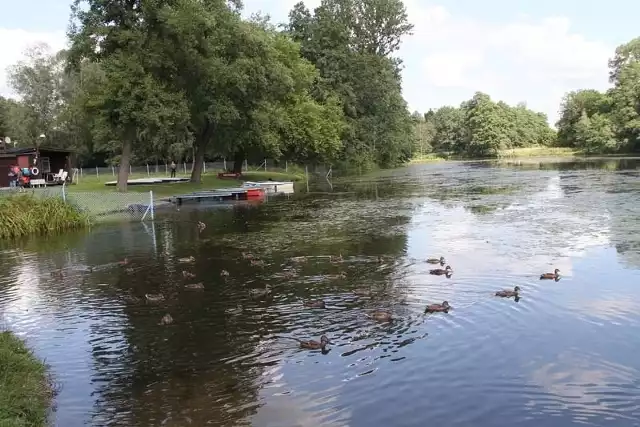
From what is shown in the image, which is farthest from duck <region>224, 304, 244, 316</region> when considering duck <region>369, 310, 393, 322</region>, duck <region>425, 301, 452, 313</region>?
duck <region>425, 301, 452, 313</region>

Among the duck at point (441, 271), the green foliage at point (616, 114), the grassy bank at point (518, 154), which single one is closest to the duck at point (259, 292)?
the duck at point (441, 271)

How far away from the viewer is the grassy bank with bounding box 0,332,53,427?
7.75 m

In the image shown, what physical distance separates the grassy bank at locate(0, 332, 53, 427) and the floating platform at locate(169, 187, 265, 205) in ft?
103

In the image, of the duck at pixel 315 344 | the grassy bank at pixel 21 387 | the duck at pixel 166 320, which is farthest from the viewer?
the duck at pixel 166 320

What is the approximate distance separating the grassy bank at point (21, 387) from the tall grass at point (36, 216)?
17.9 metres

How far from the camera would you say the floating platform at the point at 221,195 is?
42194 millimetres

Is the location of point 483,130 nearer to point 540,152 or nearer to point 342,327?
point 540,152

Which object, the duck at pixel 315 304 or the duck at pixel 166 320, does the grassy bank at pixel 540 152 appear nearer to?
the duck at pixel 315 304

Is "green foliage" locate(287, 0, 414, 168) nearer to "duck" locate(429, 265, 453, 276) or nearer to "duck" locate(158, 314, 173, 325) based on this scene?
"duck" locate(429, 265, 453, 276)

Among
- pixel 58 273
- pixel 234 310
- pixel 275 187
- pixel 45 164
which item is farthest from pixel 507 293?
pixel 45 164

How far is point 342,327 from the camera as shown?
12.5 metres

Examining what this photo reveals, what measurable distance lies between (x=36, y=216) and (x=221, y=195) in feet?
56.1

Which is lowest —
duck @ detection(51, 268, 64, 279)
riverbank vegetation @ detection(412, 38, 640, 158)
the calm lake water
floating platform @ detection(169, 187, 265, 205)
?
the calm lake water

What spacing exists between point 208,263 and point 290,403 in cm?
1149
